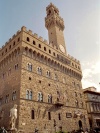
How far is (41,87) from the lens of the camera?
25188mm

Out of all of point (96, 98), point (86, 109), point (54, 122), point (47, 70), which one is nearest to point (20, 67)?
point (47, 70)

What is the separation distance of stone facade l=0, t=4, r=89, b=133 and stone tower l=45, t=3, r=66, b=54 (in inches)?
63.7

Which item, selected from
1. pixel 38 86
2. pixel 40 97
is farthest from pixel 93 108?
pixel 38 86

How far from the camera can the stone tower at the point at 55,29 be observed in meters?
35.9

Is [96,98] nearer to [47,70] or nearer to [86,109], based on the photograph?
[86,109]

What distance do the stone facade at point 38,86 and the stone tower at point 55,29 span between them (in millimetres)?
1617

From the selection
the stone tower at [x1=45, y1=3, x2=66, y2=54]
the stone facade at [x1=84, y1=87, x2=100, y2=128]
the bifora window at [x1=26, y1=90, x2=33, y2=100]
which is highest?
the stone tower at [x1=45, y1=3, x2=66, y2=54]

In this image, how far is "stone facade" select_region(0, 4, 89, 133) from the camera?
21.8 meters

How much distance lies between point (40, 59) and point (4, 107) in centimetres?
1068

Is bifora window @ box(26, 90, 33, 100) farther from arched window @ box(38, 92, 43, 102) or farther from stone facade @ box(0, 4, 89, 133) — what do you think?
arched window @ box(38, 92, 43, 102)

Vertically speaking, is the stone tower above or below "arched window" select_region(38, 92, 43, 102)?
above

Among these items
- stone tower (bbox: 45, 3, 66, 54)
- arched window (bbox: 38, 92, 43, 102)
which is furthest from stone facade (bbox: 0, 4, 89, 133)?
stone tower (bbox: 45, 3, 66, 54)

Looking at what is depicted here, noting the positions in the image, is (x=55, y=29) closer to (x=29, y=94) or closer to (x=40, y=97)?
(x=40, y=97)

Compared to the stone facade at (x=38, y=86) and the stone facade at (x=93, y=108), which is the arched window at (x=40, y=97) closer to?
the stone facade at (x=38, y=86)
